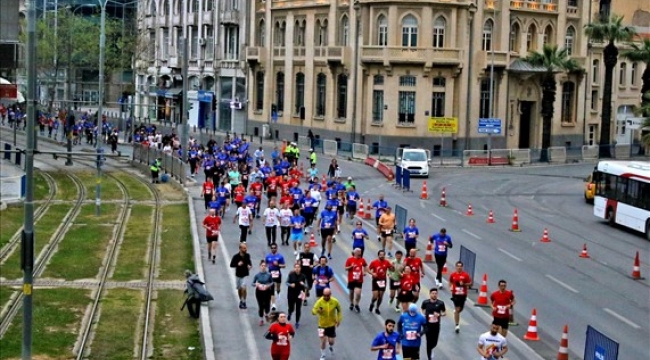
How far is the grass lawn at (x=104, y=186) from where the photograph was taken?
1880 inches

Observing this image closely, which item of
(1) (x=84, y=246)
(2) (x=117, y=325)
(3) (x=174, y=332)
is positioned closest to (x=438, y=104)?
(1) (x=84, y=246)

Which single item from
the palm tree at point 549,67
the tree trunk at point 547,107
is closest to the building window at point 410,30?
the palm tree at point 549,67

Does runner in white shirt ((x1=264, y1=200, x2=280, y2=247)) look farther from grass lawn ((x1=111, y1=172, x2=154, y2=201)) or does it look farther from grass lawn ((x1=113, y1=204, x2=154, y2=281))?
grass lawn ((x1=111, y1=172, x2=154, y2=201))

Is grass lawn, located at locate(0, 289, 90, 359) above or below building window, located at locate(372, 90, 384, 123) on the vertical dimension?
below

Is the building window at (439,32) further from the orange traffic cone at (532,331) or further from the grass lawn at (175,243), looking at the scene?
the orange traffic cone at (532,331)

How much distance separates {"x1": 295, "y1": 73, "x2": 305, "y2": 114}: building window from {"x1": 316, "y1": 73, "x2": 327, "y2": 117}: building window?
1.55m

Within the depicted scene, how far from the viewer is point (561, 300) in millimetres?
26938

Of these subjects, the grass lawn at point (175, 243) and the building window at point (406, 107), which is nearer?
the grass lawn at point (175, 243)

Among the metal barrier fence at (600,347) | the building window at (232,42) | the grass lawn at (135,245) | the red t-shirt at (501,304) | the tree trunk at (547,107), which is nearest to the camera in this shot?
the metal barrier fence at (600,347)

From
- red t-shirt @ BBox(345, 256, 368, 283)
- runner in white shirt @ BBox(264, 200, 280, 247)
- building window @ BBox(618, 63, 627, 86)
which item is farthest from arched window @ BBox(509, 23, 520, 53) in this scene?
red t-shirt @ BBox(345, 256, 368, 283)

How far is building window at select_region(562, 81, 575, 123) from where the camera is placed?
79188 mm

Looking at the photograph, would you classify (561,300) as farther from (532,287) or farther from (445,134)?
(445,134)

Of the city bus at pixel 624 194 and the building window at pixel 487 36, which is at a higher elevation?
the building window at pixel 487 36

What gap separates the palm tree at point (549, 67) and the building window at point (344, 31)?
11.5 m
